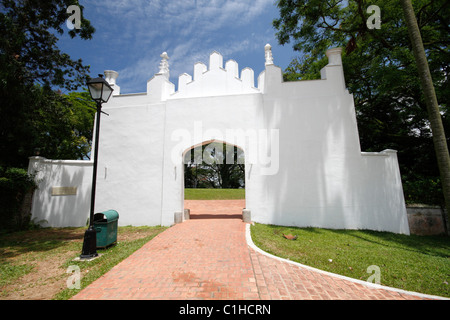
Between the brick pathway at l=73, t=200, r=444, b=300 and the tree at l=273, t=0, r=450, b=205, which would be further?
the tree at l=273, t=0, r=450, b=205

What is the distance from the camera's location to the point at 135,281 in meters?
3.72

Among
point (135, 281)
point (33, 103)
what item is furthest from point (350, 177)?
point (33, 103)

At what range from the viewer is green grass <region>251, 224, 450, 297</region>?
421 cm

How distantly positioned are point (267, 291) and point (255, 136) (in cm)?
680

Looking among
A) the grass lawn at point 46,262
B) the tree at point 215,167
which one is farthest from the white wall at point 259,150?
the tree at point 215,167

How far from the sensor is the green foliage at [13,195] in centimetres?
868

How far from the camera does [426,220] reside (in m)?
8.92

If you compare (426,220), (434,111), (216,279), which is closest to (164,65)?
(216,279)

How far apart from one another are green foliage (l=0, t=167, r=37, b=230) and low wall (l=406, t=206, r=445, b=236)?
59.4 feet

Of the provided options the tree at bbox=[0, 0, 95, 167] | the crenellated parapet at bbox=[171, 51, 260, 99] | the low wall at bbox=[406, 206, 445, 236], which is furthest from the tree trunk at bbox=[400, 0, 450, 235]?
the tree at bbox=[0, 0, 95, 167]

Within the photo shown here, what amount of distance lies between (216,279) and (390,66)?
12.3 m

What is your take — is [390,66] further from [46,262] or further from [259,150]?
[46,262]

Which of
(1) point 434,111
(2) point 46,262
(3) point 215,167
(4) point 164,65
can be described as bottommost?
(2) point 46,262

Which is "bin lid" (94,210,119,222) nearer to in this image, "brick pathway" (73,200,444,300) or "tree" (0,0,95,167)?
"brick pathway" (73,200,444,300)
